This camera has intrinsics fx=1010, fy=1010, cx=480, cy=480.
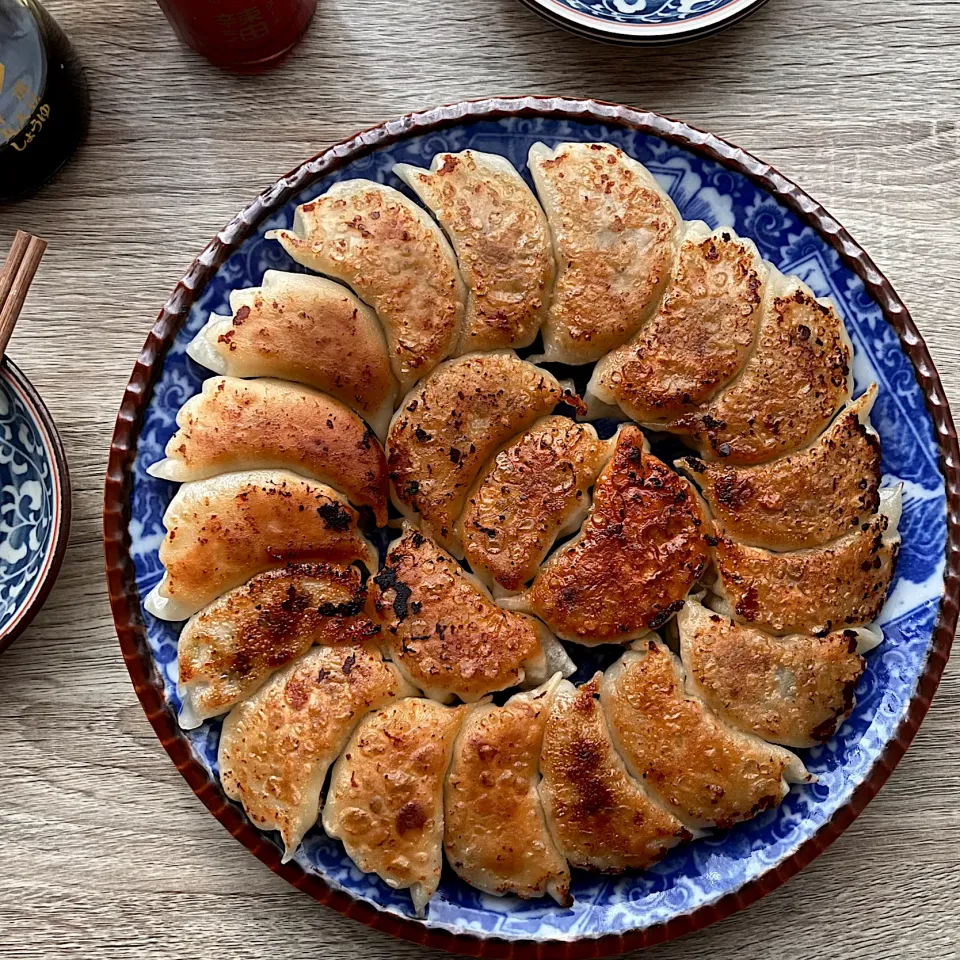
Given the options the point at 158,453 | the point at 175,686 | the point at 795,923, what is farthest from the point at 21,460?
the point at 795,923

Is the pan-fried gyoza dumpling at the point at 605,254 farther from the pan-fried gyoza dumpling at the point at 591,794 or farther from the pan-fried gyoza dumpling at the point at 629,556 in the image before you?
the pan-fried gyoza dumpling at the point at 591,794

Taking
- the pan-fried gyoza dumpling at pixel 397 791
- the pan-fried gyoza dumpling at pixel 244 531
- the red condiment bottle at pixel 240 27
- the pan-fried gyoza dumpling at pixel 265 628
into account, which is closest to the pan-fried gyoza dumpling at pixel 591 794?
the pan-fried gyoza dumpling at pixel 397 791

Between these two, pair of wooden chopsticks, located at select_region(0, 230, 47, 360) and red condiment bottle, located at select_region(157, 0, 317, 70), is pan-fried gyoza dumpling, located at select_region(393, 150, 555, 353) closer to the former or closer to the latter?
red condiment bottle, located at select_region(157, 0, 317, 70)

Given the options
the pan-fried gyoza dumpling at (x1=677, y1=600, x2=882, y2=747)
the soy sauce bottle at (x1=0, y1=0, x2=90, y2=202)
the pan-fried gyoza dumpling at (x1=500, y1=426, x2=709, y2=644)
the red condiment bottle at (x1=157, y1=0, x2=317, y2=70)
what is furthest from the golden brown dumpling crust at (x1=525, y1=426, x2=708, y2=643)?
the soy sauce bottle at (x1=0, y1=0, x2=90, y2=202)

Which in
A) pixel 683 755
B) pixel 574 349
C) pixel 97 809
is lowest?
pixel 97 809

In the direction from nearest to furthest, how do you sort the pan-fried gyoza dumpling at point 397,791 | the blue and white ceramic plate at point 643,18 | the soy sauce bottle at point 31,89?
the pan-fried gyoza dumpling at point 397,791, the soy sauce bottle at point 31,89, the blue and white ceramic plate at point 643,18

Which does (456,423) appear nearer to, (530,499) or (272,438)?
(530,499)

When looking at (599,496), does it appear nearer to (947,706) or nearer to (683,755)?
(683,755)
